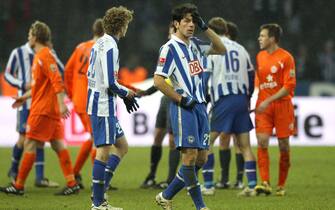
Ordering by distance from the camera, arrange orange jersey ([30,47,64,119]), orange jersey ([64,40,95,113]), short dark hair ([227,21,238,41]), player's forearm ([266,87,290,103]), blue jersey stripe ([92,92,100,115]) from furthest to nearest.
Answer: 1. orange jersey ([64,40,95,113])
2. short dark hair ([227,21,238,41])
3. orange jersey ([30,47,64,119])
4. player's forearm ([266,87,290,103])
5. blue jersey stripe ([92,92,100,115])

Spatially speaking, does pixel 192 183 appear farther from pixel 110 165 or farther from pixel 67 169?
pixel 67 169

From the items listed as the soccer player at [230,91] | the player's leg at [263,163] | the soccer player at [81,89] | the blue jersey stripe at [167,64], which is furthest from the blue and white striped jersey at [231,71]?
the blue jersey stripe at [167,64]

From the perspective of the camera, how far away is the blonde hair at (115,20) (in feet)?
32.0

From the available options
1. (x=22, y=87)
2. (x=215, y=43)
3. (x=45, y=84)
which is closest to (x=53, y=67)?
(x=45, y=84)

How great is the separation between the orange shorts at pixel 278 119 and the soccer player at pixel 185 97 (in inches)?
90.5

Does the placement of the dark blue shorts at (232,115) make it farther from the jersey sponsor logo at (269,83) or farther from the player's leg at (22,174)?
the player's leg at (22,174)

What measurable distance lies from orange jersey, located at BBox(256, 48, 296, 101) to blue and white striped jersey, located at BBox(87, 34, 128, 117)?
7.81 feet

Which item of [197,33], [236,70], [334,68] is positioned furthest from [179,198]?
[334,68]

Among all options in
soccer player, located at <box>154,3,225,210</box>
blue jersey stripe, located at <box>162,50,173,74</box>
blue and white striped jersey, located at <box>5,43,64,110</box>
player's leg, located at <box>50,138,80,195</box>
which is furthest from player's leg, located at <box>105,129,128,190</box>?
blue and white striped jersey, located at <box>5,43,64,110</box>

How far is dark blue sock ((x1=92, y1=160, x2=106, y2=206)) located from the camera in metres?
9.68

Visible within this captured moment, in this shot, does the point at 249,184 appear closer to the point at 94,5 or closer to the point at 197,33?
the point at 197,33

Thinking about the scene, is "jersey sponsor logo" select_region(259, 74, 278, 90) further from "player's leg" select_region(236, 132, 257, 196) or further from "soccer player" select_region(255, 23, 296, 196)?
"player's leg" select_region(236, 132, 257, 196)

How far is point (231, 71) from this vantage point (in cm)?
1173

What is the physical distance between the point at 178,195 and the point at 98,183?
2.10m
